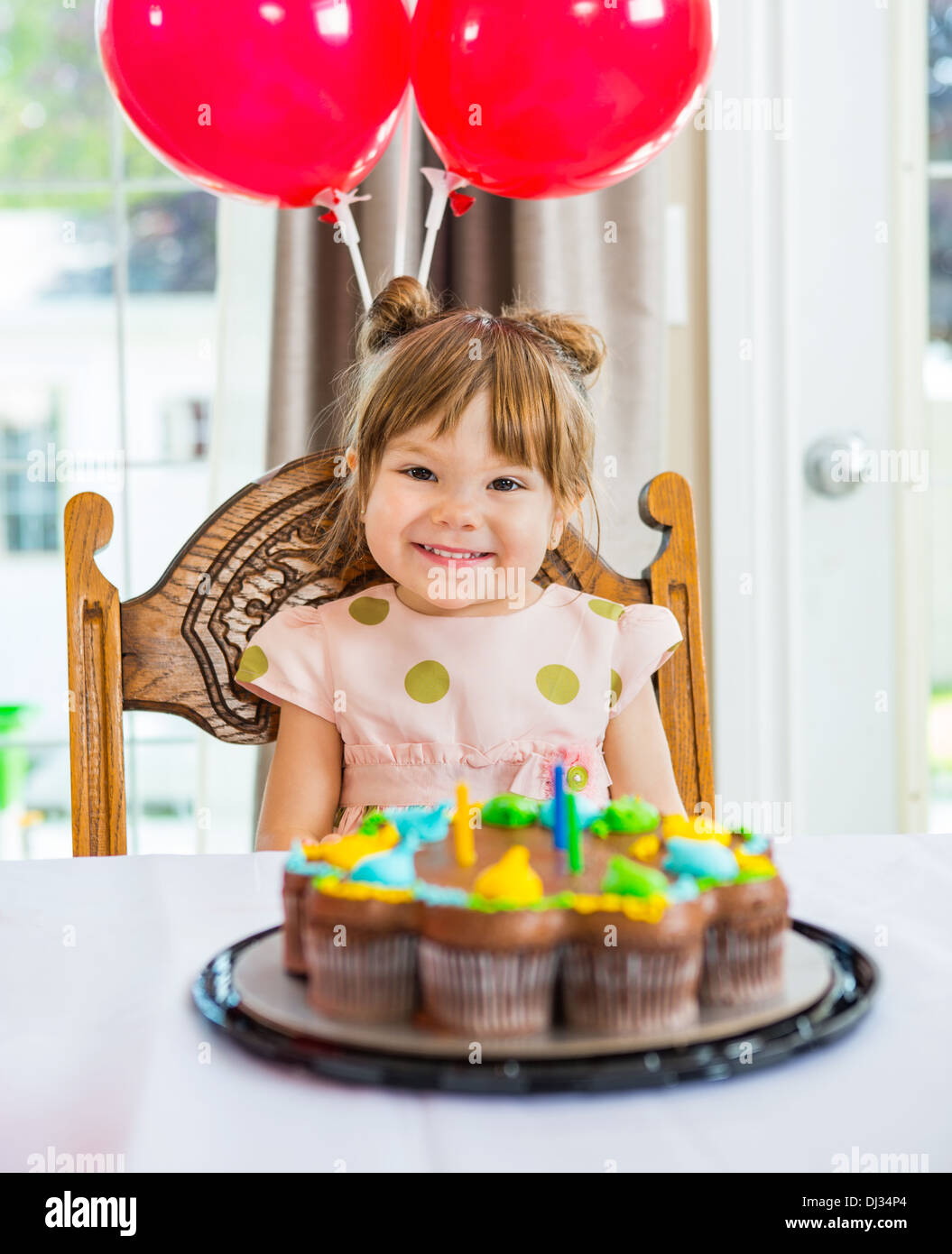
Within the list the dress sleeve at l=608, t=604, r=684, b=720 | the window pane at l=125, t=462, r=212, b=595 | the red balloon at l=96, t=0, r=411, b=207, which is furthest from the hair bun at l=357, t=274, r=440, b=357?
the window pane at l=125, t=462, r=212, b=595

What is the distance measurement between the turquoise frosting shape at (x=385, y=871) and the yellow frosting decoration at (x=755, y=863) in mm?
151

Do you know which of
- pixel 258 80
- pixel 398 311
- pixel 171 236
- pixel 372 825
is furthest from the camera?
pixel 171 236

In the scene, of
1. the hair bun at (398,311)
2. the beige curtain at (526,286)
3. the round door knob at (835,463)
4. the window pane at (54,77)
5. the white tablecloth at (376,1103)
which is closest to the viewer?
the white tablecloth at (376,1103)

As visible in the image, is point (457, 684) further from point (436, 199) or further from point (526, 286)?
point (526, 286)

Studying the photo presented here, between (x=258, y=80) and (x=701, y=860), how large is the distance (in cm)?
85

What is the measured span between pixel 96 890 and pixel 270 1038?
13.5 inches

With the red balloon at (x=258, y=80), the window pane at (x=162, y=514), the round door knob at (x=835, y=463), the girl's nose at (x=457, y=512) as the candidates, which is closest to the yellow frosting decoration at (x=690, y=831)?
the girl's nose at (x=457, y=512)

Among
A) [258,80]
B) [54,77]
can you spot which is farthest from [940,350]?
[54,77]

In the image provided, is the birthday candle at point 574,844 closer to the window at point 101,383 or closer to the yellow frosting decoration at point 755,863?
the yellow frosting decoration at point 755,863

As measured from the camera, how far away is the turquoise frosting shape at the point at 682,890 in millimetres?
492

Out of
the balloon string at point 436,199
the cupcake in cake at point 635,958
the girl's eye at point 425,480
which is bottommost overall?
the cupcake in cake at point 635,958

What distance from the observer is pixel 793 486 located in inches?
69.1

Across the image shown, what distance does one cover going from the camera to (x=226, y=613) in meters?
1.17

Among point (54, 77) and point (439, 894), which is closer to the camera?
point (439, 894)
